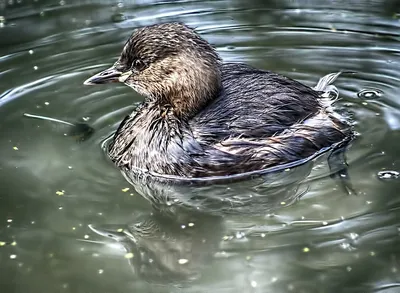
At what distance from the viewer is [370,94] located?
6.53 m

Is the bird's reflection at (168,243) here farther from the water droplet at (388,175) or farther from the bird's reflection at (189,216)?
the water droplet at (388,175)

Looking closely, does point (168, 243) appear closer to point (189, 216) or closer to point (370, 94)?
point (189, 216)

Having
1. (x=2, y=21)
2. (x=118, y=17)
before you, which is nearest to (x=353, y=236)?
(x=118, y=17)

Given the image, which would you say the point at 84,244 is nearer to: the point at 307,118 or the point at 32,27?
the point at 307,118

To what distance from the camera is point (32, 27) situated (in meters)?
8.17

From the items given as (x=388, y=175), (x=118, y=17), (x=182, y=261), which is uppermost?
(x=118, y=17)

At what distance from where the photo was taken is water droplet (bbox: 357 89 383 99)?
6500mm

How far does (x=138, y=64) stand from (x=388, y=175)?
6.35ft

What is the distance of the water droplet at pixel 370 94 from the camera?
650cm

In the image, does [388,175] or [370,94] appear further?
[370,94]

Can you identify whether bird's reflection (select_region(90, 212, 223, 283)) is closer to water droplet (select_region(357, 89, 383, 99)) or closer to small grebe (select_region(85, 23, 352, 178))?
small grebe (select_region(85, 23, 352, 178))

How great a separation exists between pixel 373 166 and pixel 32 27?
168 inches

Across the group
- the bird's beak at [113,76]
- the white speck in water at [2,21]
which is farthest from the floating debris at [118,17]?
the bird's beak at [113,76]

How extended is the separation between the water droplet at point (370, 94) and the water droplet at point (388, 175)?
122 cm
